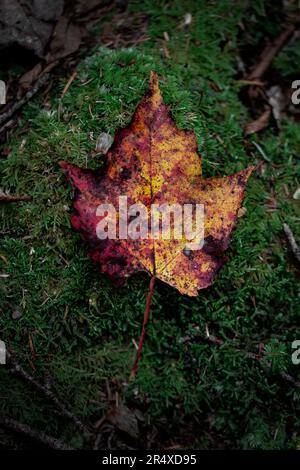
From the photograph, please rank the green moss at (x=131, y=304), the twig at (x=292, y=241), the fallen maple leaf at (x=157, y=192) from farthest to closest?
the twig at (x=292, y=241)
the green moss at (x=131, y=304)
the fallen maple leaf at (x=157, y=192)

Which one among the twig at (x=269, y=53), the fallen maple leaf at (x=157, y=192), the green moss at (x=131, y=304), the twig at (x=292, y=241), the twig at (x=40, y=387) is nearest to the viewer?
the fallen maple leaf at (x=157, y=192)

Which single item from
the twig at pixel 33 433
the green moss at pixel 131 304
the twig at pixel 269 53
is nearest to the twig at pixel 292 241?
the green moss at pixel 131 304

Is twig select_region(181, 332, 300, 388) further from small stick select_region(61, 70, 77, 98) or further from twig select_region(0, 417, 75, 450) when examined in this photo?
small stick select_region(61, 70, 77, 98)

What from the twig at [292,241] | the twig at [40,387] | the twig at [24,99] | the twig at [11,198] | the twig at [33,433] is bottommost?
the twig at [33,433]

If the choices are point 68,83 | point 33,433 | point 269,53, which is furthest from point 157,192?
point 269,53

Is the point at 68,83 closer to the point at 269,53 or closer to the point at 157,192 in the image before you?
the point at 157,192

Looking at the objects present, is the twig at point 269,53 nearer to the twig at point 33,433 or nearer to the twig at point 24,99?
the twig at point 24,99

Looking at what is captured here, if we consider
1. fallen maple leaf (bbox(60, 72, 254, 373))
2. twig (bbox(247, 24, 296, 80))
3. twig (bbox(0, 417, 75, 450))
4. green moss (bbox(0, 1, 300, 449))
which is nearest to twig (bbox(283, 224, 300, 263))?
green moss (bbox(0, 1, 300, 449))
